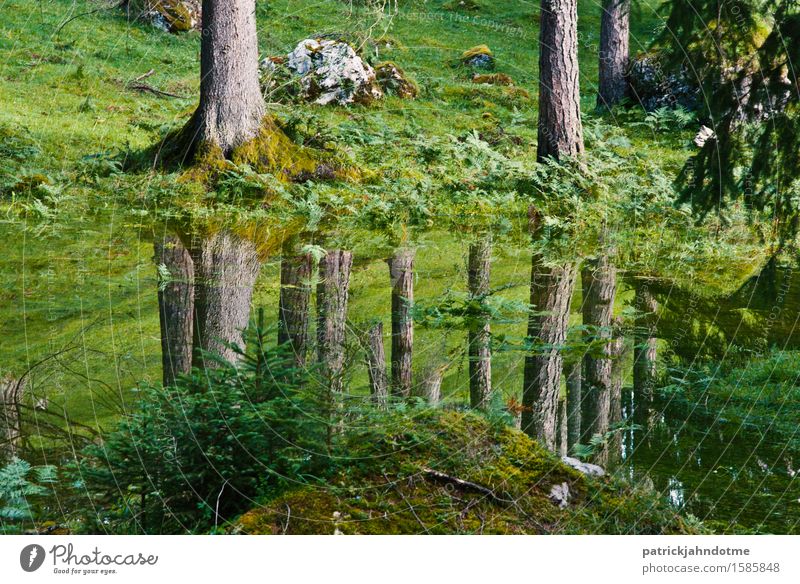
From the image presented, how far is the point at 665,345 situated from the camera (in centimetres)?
737

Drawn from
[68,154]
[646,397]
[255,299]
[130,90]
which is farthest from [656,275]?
[130,90]

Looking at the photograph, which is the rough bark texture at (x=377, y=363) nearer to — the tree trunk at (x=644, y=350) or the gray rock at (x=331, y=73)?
the tree trunk at (x=644, y=350)

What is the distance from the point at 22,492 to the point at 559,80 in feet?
32.0

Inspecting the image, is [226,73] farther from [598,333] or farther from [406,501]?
[406,501]

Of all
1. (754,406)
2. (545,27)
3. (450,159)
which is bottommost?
(754,406)

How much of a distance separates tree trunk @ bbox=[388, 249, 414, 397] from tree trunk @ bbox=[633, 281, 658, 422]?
1.66 m

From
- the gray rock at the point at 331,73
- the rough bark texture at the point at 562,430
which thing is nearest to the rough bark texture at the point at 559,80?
the gray rock at the point at 331,73

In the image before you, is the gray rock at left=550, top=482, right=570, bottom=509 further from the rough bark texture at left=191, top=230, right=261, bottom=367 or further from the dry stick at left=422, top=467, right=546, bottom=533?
the rough bark texture at left=191, top=230, right=261, bottom=367

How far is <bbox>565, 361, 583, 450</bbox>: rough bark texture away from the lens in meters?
5.72

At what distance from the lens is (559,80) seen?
1249 cm

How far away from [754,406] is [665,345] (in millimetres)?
1166

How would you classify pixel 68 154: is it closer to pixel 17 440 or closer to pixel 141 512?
pixel 17 440
